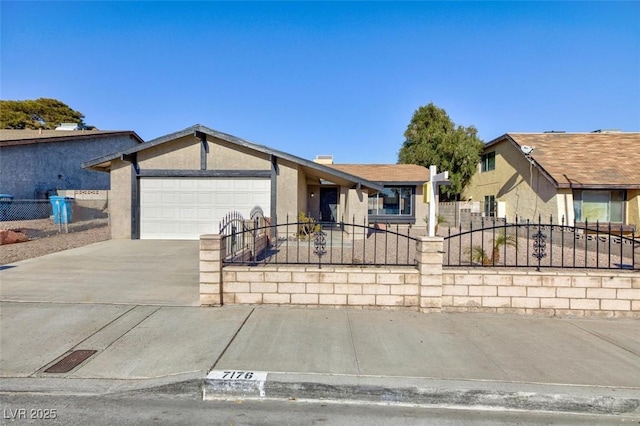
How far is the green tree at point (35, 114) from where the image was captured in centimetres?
3719

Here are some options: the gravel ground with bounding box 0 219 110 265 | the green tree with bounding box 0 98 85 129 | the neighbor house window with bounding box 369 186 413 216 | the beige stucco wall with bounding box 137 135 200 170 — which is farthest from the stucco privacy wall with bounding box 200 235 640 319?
the green tree with bounding box 0 98 85 129

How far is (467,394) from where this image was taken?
338 cm

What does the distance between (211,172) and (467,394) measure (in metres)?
11.7

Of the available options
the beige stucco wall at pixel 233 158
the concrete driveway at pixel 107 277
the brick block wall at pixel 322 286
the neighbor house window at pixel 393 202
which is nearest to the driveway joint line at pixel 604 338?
the brick block wall at pixel 322 286

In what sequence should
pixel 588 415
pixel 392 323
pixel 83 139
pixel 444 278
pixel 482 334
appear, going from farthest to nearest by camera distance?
pixel 83 139 → pixel 444 278 → pixel 392 323 → pixel 482 334 → pixel 588 415

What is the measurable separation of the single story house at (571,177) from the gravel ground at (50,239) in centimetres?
1805

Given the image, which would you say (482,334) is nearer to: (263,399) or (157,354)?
(263,399)

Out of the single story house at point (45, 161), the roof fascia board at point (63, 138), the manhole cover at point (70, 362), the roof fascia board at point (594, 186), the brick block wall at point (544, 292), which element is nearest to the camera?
the manhole cover at point (70, 362)

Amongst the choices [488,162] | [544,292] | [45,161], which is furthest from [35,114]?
[544,292]

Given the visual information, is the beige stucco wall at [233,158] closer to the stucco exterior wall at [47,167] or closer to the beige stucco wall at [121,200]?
the beige stucco wall at [121,200]

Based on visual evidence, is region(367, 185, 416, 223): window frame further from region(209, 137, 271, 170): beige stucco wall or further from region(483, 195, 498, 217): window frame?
region(209, 137, 271, 170): beige stucco wall

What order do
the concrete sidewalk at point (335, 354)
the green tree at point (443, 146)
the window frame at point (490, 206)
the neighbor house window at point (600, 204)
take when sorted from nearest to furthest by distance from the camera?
the concrete sidewalk at point (335, 354) → the neighbor house window at point (600, 204) → the window frame at point (490, 206) → the green tree at point (443, 146)

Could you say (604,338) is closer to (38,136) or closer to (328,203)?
(328,203)

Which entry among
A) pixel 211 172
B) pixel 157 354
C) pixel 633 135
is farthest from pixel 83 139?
pixel 633 135
